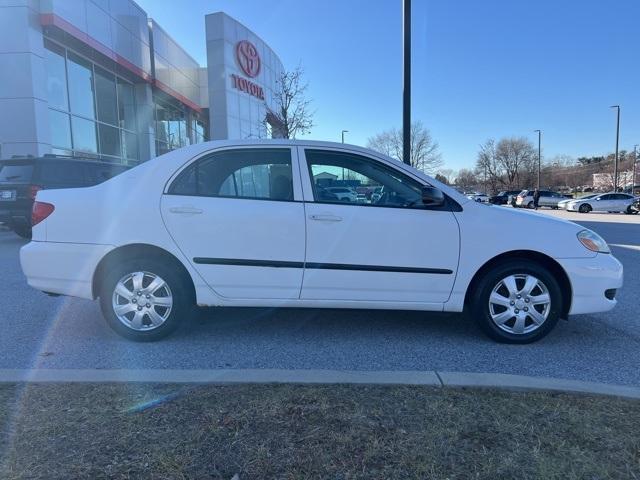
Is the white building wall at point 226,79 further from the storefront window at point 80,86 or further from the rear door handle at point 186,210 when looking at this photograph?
the rear door handle at point 186,210

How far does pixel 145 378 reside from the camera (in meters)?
3.06

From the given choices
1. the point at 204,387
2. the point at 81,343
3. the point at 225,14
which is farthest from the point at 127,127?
the point at 204,387

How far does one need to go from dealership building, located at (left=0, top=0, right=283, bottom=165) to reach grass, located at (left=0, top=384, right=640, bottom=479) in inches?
601

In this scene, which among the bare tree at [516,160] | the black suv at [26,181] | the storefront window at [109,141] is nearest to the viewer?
the black suv at [26,181]

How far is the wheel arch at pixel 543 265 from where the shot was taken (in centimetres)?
379

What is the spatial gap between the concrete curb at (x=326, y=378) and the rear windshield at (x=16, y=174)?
7.97 metres

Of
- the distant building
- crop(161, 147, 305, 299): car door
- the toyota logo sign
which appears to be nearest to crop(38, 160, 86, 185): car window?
crop(161, 147, 305, 299): car door

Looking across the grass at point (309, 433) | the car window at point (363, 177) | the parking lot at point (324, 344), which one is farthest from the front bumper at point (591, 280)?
the car window at point (363, 177)

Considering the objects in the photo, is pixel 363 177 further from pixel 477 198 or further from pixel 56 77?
pixel 56 77

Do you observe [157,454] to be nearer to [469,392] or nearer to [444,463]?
[444,463]

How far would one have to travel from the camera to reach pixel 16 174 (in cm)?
971

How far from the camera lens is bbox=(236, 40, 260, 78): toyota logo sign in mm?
25750

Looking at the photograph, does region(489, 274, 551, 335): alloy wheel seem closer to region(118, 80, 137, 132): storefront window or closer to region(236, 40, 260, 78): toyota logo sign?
region(118, 80, 137, 132): storefront window

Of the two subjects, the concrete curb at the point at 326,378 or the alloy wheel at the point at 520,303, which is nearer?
the concrete curb at the point at 326,378
